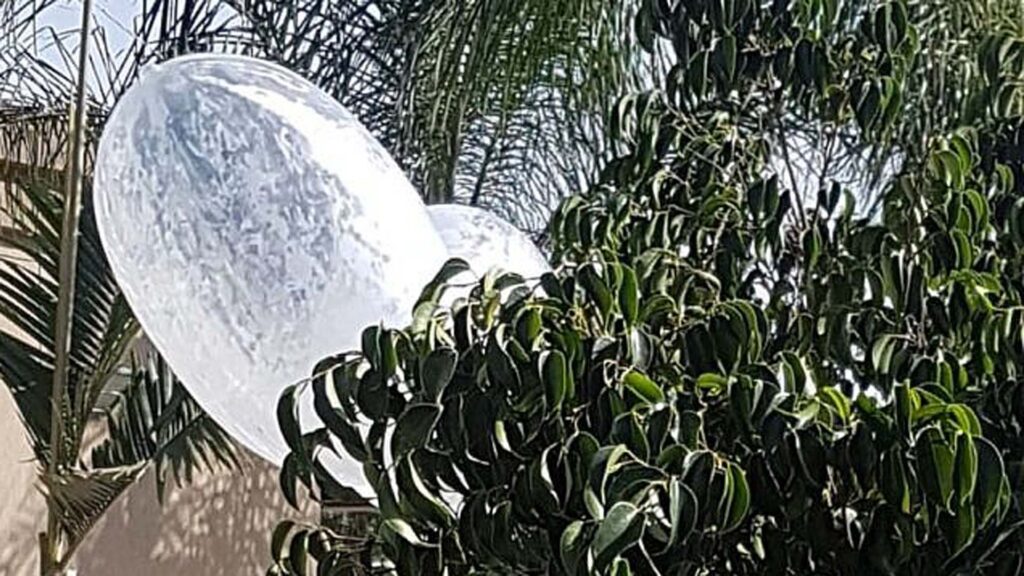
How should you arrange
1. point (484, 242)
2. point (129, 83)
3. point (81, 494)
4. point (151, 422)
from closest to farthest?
point (484, 242) → point (81, 494) → point (151, 422) → point (129, 83)

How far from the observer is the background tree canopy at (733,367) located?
5.17 ft

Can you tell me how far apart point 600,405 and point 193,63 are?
3.09ft

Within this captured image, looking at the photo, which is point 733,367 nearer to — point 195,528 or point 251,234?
point 251,234

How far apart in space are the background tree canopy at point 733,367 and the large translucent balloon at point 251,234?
18cm

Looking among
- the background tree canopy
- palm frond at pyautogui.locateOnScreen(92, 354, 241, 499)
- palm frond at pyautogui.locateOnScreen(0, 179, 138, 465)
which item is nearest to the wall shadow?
palm frond at pyautogui.locateOnScreen(92, 354, 241, 499)

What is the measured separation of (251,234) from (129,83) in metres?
1.75

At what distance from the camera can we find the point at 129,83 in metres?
3.55

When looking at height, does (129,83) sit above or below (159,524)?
above

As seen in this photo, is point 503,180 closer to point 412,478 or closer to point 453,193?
point 453,193

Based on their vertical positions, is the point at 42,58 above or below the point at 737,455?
above

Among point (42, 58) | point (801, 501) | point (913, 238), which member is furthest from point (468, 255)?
point (42, 58)

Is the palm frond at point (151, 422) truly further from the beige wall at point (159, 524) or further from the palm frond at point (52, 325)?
the beige wall at point (159, 524)

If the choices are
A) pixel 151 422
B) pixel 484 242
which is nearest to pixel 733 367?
pixel 484 242

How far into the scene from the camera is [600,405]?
5.40ft
